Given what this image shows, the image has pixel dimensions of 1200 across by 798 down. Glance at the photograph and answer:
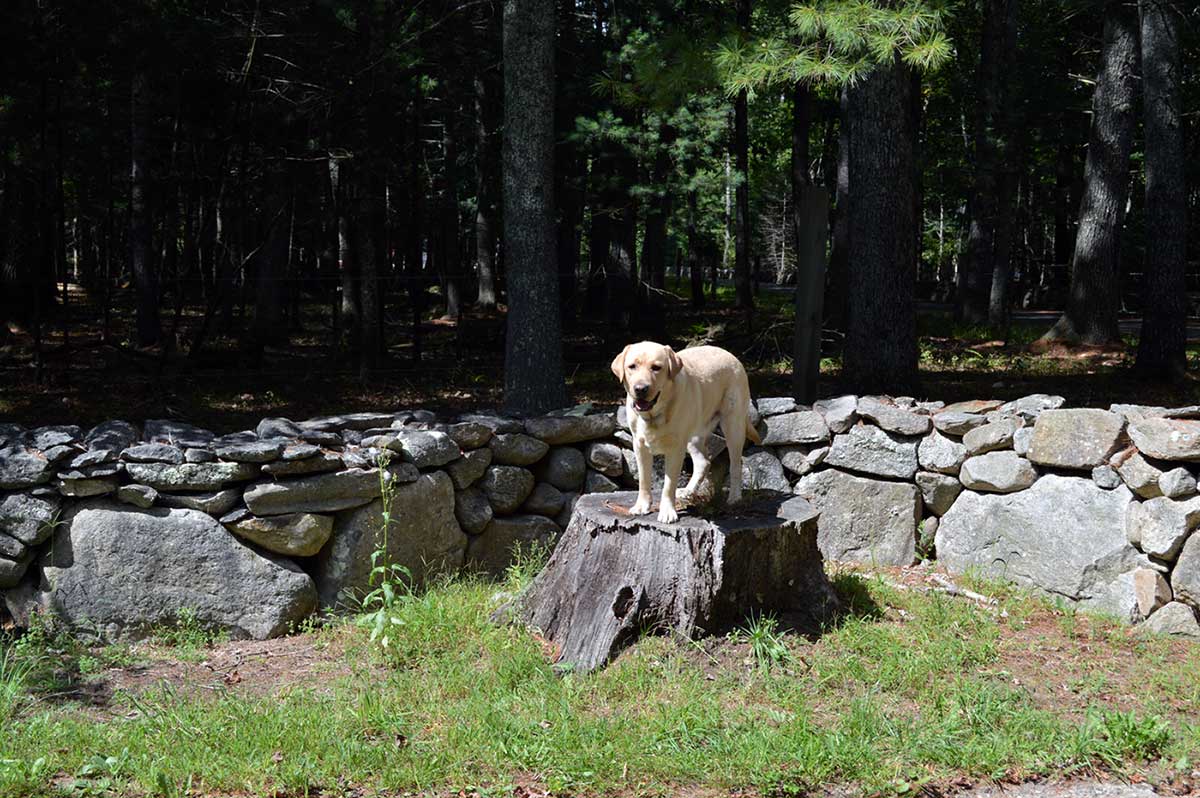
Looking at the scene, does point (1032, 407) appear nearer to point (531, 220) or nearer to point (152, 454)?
point (531, 220)

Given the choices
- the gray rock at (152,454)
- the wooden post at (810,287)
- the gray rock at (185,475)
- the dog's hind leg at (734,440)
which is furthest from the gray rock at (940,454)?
the gray rock at (152,454)

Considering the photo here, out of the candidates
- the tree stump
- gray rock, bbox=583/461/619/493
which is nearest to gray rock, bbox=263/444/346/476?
the tree stump

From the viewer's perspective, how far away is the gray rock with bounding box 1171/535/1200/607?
17.8 feet

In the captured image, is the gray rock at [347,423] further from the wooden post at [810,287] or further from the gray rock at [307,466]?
the wooden post at [810,287]

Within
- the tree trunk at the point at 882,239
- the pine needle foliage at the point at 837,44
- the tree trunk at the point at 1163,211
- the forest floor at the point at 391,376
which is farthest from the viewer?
the tree trunk at the point at 1163,211

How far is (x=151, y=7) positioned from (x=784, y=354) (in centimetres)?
817

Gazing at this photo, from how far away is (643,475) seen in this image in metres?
5.05

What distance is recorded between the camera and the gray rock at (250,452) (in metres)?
5.61

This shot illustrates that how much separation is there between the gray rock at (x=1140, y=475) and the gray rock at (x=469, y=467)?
150 inches

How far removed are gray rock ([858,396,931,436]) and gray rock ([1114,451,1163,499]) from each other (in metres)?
1.25

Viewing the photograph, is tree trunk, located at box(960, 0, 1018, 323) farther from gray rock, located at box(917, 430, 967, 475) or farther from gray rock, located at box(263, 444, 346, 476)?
gray rock, located at box(263, 444, 346, 476)

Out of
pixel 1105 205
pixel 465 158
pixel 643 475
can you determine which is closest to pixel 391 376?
pixel 643 475

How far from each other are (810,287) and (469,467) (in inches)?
122

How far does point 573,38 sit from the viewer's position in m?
13.6
